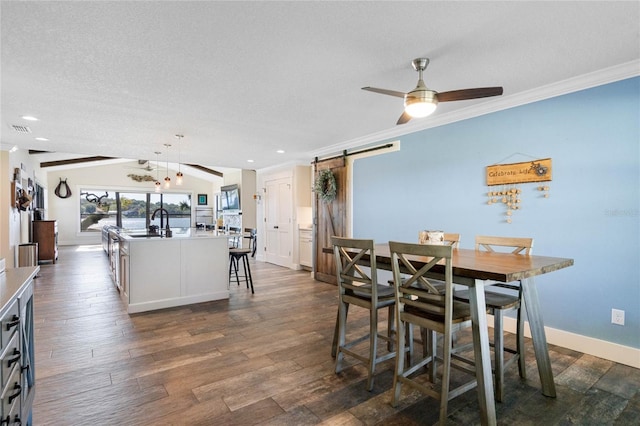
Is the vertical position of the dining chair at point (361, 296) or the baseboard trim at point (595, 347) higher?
the dining chair at point (361, 296)

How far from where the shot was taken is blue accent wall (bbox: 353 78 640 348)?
8.60ft

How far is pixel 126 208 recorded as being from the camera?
12297 millimetres

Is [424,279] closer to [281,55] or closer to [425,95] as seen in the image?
[425,95]

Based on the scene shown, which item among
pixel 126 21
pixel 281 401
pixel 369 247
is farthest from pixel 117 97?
pixel 281 401

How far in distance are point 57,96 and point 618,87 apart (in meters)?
5.02

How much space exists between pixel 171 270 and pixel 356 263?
2778mm

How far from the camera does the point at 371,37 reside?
6.98 ft

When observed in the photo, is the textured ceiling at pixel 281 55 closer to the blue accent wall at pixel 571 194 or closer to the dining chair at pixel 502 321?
the blue accent wall at pixel 571 194

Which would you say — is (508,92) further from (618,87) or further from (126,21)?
(126,21)

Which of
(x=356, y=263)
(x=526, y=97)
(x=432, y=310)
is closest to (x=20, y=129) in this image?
(x=356, y=263)

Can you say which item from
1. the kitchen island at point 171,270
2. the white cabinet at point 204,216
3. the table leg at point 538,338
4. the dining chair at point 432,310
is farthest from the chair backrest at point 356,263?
the white cabinet at point 204,216

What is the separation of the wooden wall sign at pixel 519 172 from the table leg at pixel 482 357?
188 cm

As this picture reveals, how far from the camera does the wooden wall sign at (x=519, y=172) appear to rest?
3061 millimetres

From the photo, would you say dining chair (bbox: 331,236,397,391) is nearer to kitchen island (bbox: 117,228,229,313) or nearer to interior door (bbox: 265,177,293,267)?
kitchen island (bbox: 117,228,229,313)
